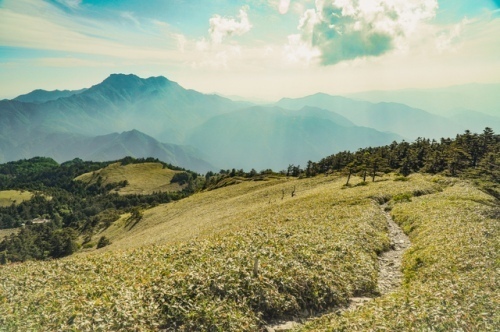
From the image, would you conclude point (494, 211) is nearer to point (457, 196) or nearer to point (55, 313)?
point (457, 196)

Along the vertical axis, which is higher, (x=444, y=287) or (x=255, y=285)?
(x=444, y=287)

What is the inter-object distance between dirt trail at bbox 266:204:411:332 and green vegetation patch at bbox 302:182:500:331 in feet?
2.48

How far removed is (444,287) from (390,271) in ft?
24.0

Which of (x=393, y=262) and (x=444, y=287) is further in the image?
(x=393, y=262)

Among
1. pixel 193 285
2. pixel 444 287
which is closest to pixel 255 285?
pixel 193 285

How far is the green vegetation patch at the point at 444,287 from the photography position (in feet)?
42.7

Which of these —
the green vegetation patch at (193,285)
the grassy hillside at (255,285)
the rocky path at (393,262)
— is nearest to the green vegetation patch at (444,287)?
the grassy hillside at (255,285)

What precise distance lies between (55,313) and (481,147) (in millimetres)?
114506

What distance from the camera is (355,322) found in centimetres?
1422

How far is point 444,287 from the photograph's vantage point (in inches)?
647

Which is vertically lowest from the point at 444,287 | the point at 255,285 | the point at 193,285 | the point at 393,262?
the point at 393,262

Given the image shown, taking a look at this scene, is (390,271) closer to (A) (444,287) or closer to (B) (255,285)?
(A) (444,287)

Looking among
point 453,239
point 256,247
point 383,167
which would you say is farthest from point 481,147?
point 256,247

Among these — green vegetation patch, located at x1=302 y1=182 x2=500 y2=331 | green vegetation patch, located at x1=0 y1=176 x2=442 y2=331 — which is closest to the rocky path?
green vegetation patch, located at x1=302 y1=182 x2=500 y2=331
